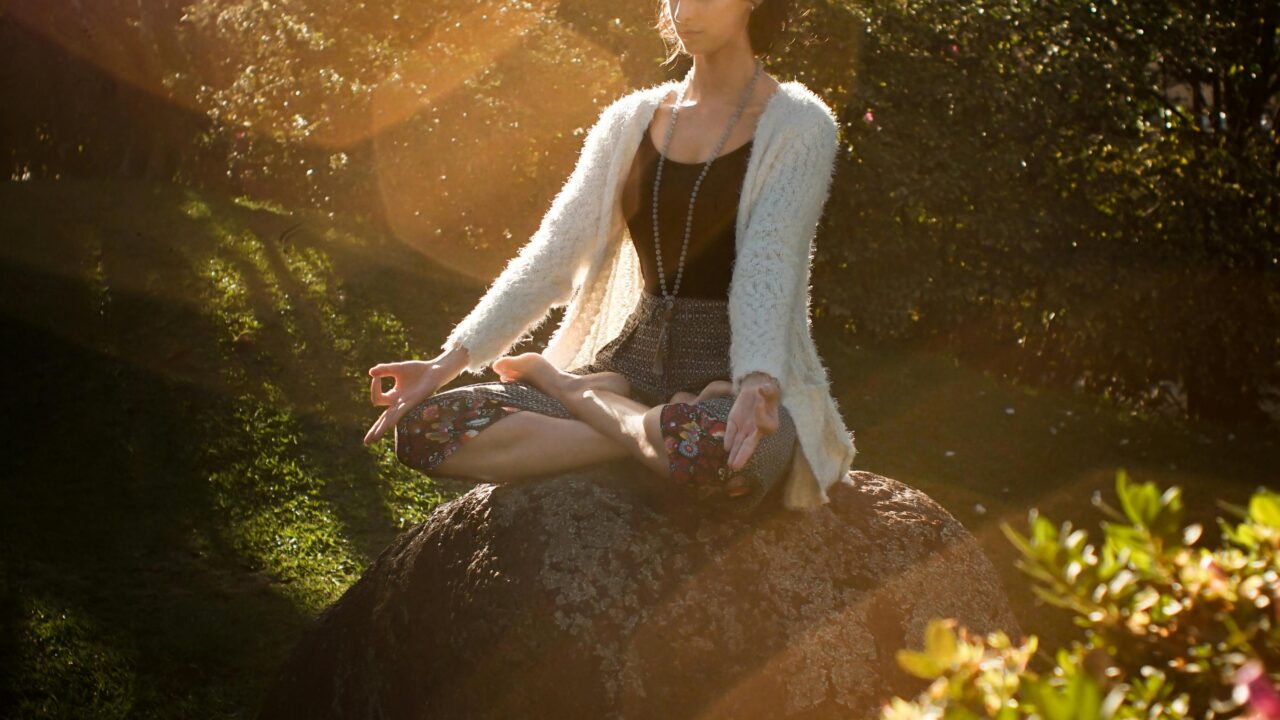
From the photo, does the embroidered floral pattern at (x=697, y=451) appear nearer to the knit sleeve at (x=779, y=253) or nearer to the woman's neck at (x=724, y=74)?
the knit sleeve at (x=779, y=253)

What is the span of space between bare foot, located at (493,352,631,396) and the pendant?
0.38ft

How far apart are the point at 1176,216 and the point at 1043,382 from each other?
72.4 inches

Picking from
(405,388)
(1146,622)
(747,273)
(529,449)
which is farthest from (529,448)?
(1146,622)

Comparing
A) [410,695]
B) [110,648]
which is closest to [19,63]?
[110,648]

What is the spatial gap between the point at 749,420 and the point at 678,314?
0.77 metres

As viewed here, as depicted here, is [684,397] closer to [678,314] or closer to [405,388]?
[678,314]

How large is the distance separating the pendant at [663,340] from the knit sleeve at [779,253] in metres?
Answer: 0.32

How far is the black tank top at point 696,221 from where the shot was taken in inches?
181

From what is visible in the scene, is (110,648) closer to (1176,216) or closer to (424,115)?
(424,115)

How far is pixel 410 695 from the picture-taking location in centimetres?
422

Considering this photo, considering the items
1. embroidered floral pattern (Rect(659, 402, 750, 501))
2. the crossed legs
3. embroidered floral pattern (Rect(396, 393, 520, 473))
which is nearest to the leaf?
embroidered floral pattern (Rect(659, 402, 750, 501))

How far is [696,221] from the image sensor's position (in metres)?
4.63

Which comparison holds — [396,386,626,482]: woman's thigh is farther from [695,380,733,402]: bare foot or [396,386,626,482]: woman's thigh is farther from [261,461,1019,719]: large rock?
[695,380,733,402]: bare foot

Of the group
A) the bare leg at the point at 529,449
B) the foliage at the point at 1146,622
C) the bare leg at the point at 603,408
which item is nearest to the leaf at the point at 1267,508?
the foliage at the point at 1146,622
